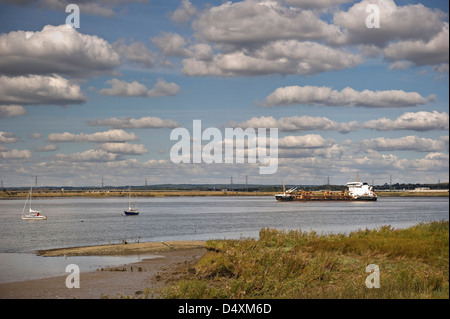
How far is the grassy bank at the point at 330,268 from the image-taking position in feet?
73.1

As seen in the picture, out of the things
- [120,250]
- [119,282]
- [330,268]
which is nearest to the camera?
[330,268]

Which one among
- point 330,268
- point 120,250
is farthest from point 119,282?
point 120,250

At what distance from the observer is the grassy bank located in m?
22.3

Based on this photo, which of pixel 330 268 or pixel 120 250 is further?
pixel 120 250

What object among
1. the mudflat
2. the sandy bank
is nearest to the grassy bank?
the mudflat

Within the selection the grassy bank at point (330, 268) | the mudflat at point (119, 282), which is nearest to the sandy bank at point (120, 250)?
the mudflat at point (119, 282)

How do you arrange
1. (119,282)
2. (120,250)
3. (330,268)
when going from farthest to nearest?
(120,250)
(119,282)
(330,268)

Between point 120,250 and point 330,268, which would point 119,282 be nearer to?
point 330,268

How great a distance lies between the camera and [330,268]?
90.1ft

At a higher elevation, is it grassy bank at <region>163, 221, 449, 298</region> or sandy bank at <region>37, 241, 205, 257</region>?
grassy bank at <region>163, 221, 449, 298</region>

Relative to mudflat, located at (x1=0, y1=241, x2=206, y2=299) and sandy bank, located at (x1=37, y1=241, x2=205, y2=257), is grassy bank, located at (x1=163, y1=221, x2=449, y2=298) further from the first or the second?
sandy bank, located at (x1=37, y1=241, x2=205, y2=257)

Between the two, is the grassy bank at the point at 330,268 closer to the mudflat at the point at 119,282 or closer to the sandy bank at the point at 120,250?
the mudflat at the point at 119,282

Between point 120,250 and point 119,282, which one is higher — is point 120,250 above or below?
below
